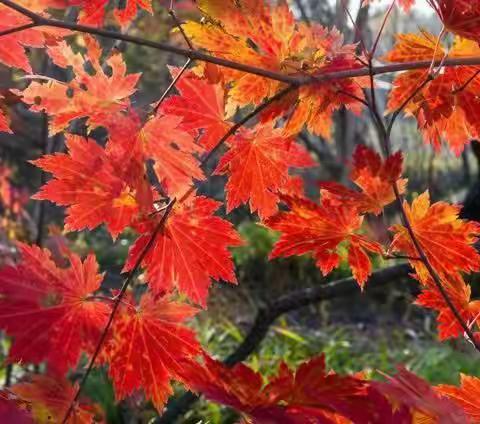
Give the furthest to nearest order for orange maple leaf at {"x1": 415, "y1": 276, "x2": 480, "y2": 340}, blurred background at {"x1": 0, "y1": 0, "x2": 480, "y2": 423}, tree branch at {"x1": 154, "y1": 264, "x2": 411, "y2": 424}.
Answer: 1. blurred background at {"x1": 0, "y1": 0, "x2": 480, "y2": 423}
2. tree branch at {"x1": 154, "y1": 264, "x2": 411, "y2": 424}
3. orange maple leaf at {"x1": 415, "y1": 276, "x2": 480, "y2": 340}

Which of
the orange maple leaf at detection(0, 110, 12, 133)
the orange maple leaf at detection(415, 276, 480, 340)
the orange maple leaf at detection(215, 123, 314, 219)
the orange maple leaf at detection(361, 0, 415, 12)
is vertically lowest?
the orange maple leaf at detection(415, 276, 480, 340)

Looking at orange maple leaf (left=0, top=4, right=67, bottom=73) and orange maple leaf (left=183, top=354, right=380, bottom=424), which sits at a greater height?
orange maple leaf (left=0, top=4, right=67, bottom=73)

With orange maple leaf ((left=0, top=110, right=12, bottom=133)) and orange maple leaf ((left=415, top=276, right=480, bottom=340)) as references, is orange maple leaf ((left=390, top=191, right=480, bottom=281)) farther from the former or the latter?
orange maple leaf ((left=0, top=110, right=12, bottom=133))

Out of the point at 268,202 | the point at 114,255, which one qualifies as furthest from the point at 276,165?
the point at 114,255

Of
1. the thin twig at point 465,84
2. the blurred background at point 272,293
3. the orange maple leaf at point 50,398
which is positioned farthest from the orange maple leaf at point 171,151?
the blurred background at point 272,293

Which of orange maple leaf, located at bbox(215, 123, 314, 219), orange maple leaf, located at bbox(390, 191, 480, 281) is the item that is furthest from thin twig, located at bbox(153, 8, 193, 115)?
orange maple leaf, located at bbox(390, 191, 480, 281)

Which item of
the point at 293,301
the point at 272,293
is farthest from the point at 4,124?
the point at 272,293

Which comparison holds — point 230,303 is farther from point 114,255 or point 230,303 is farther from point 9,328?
point 9,328

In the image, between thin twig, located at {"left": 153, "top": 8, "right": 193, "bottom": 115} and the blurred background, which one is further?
the blurred background
